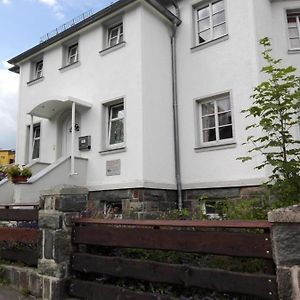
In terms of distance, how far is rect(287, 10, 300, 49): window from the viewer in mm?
11359

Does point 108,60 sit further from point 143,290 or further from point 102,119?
point 143,290

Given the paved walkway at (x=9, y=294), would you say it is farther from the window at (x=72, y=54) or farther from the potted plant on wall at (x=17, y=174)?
the window at (x=72, y=54)

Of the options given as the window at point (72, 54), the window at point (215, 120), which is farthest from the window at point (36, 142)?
the window at point (215, 120)

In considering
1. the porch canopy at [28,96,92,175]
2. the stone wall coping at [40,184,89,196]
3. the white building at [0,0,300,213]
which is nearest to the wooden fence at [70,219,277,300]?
the stone wall coping at [40,184,89,196]

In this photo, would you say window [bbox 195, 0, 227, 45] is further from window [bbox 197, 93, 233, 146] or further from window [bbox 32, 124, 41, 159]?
window [bbox 32, 124, 41, 159]

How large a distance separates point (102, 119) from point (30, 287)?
6.77m

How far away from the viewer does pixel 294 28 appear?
11523 mm

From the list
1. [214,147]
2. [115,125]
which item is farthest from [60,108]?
[214,147]

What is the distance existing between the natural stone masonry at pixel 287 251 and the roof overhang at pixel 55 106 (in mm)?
9088

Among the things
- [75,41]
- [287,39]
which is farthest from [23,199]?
[287,39]

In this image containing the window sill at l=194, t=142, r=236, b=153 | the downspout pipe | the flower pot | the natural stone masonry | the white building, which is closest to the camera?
the natural stone masonry

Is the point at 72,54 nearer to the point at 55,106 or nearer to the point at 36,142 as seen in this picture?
the point at 55,106

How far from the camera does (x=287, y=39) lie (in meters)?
11.3

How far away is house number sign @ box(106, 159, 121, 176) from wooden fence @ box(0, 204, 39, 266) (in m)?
4.50
